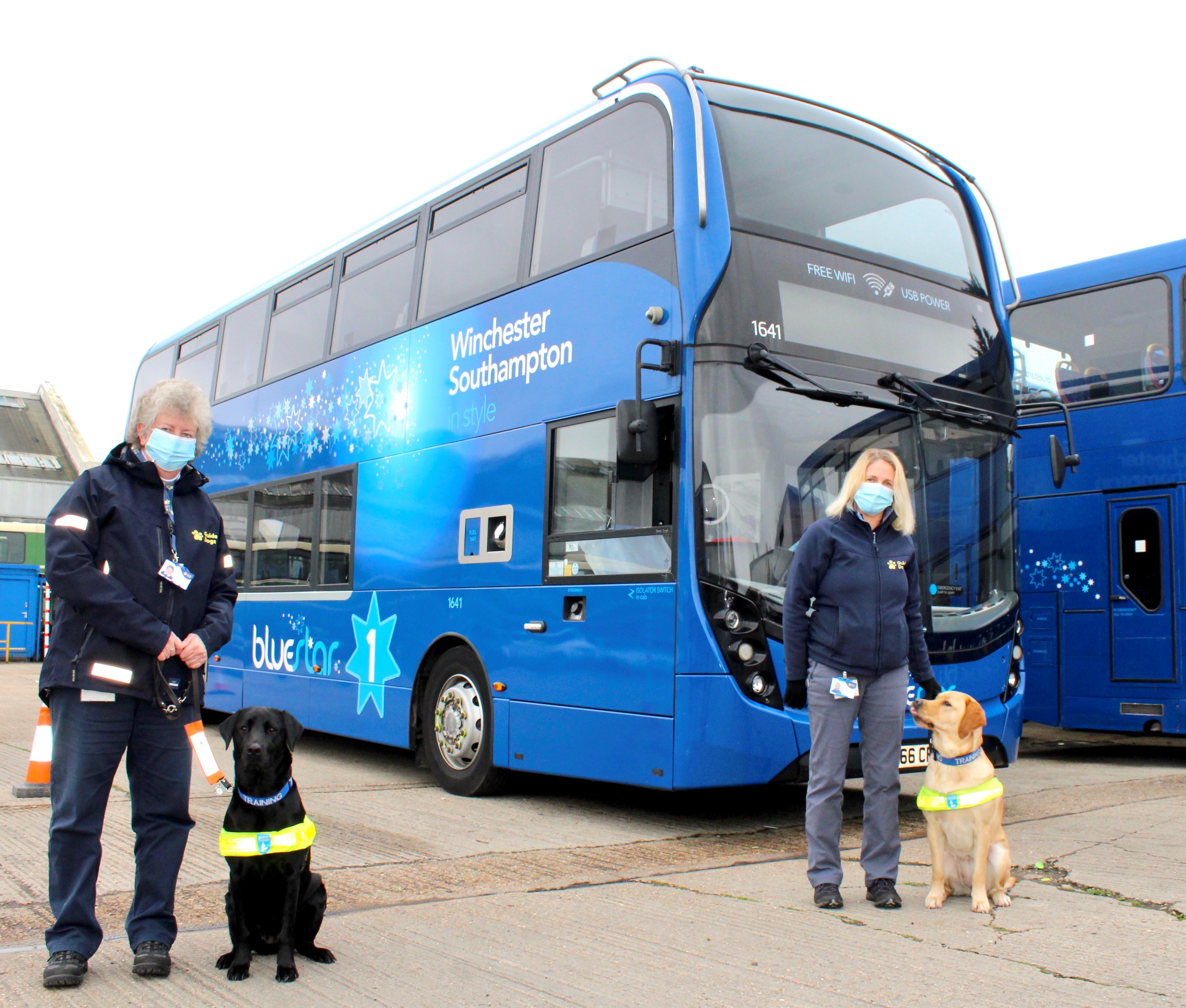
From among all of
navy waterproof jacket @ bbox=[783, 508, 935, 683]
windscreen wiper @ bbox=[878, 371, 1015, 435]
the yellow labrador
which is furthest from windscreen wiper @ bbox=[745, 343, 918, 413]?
the yellow labrador

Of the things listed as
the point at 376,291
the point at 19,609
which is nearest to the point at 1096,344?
the point at 376,291

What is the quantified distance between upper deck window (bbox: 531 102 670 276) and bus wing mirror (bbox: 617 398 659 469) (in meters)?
1.13

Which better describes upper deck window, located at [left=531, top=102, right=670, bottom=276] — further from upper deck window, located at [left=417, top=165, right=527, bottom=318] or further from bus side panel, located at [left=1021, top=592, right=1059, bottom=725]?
bus side panel, located at [left=1021, top=592, right=1059, bottom=725]

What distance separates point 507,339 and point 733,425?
216 cm

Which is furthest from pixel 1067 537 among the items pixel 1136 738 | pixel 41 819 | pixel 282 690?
pixel 41 819

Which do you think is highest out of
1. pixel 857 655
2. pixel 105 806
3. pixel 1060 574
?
pixel 1060 574

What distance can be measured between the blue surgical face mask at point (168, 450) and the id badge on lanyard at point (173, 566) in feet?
0.31

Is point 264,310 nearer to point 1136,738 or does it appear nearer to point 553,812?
point 553,812

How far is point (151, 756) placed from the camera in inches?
149

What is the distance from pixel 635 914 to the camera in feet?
14.9

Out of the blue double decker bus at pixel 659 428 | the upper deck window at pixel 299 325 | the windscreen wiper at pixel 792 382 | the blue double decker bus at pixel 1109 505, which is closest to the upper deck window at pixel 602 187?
the blue double decker bus at pixel 659 428

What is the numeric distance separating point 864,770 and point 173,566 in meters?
2.86

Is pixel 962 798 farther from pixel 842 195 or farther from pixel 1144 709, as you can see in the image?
pixel 1144 709

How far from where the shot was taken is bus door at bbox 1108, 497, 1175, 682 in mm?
9734
